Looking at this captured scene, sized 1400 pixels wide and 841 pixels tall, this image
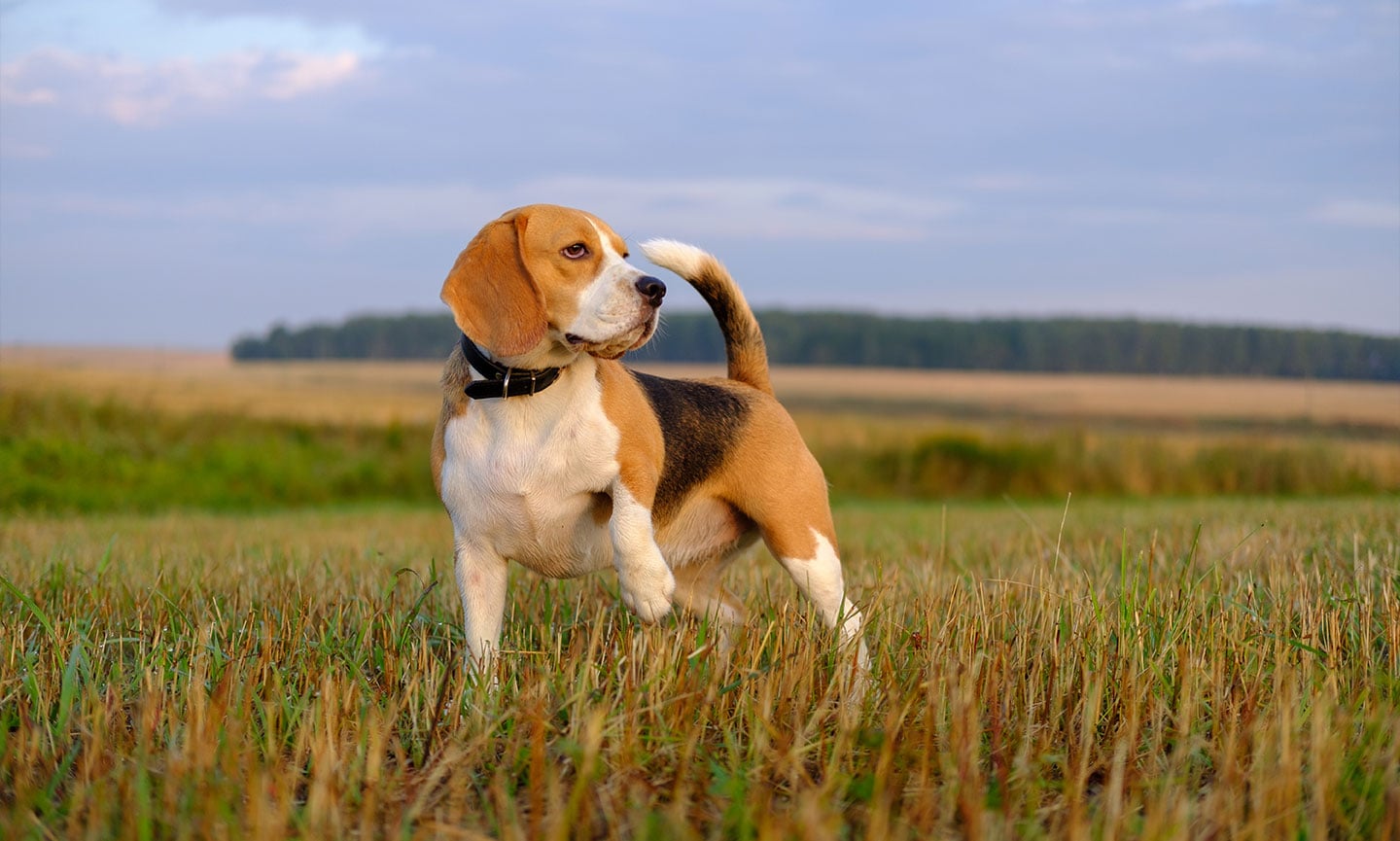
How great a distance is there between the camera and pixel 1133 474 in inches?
809

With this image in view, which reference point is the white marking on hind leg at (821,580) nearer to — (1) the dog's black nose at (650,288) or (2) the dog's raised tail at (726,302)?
(2) the dog's raised tail at (726,302)

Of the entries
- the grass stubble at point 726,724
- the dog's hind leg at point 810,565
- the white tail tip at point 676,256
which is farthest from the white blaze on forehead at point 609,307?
the dog's hind leg at point 810,565

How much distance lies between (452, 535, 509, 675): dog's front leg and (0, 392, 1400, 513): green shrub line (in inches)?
501

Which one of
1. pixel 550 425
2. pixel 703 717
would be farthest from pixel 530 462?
pixel 703 717

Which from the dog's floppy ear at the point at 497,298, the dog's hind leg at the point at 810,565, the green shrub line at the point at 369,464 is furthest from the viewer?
the green shrub line at the point at 369,464

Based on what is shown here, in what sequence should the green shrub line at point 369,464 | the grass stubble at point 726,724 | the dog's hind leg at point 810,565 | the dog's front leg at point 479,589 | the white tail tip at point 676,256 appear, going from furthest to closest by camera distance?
the green shrub line at point 369,464, the white tail tip at point 676,256, the dog's hind leg at point 810,565, the dog's front leg at point 479,589, the grass stubble at point 726,724

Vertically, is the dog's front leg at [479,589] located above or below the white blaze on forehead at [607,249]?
below

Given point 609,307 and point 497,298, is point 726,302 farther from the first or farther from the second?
point 497,298

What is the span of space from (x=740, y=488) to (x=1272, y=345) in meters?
18.9

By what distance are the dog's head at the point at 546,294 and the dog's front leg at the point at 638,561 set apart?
0.57 meters

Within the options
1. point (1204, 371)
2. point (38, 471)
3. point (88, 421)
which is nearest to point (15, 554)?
point (38, 471)

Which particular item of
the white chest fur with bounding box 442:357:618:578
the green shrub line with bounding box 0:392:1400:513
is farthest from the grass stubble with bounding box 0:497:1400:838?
the green shrub line with bounding box 0:392:1400:513

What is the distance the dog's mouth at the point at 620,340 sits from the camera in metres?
4.21

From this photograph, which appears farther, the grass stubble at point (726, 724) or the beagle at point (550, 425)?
the beagle at point (550, 425)
